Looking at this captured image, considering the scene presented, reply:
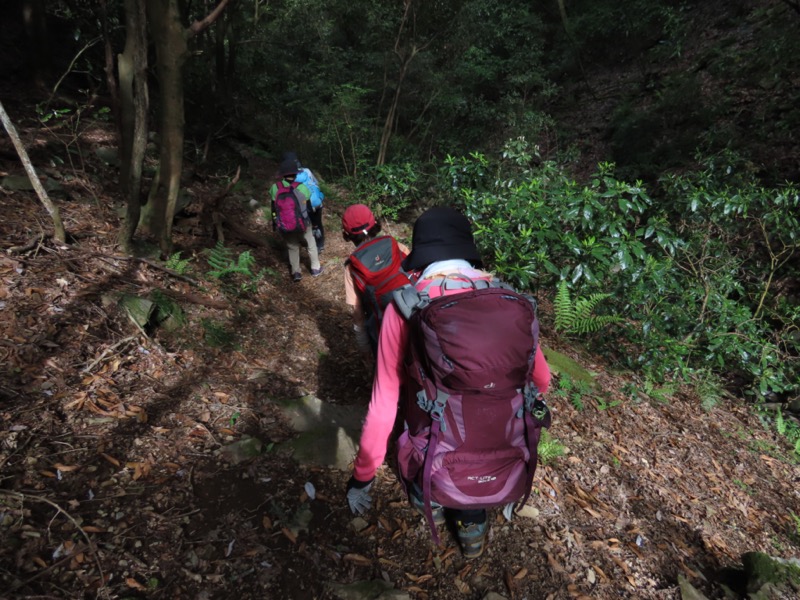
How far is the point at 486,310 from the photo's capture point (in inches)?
68.7

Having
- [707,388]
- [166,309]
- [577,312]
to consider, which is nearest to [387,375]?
[166,309]

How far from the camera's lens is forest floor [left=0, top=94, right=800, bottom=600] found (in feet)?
6.89

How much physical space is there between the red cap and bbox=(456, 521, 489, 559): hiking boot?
7.56 feet

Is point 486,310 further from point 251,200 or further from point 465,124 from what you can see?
point 465,124

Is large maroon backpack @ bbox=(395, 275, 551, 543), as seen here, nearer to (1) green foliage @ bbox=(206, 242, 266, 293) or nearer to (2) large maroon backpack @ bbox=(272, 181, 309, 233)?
(1) green foliage @ bbox=(206, 242, 266, 293)

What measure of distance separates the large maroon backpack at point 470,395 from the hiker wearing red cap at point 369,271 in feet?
3.64

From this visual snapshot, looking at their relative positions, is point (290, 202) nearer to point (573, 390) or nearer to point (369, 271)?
point (369, 271)

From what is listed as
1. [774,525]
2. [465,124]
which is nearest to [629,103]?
[465,124]

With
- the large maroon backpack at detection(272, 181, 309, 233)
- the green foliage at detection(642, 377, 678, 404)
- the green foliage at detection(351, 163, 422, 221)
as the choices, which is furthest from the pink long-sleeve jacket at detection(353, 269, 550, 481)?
the green foliage at detection(351, 163, 422, 221)

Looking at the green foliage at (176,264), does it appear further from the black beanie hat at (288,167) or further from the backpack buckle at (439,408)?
the backpack buckle at (439,408)

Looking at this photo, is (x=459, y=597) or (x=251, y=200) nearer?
(x=459, y=597)

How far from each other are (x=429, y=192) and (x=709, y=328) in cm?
648

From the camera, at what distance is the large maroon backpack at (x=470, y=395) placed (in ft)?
5.68

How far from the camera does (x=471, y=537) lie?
2.43 metres
